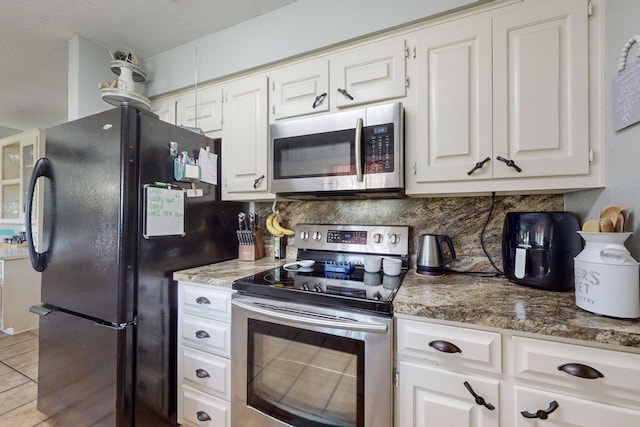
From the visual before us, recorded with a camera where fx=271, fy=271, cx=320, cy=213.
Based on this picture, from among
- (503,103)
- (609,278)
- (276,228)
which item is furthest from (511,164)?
(276,228)

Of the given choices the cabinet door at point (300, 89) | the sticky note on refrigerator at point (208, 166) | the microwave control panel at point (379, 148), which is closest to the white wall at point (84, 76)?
the sticky note on refrigerator at point (208, 166)

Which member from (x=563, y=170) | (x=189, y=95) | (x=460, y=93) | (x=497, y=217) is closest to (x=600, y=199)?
(x=563, y=170)

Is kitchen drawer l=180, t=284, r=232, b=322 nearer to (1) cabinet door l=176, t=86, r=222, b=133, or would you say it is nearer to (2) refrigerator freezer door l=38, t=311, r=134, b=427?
(2) refrigerator freezer door l=38, t=311, r=134, b=427

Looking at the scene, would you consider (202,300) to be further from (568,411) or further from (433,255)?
(568,411)

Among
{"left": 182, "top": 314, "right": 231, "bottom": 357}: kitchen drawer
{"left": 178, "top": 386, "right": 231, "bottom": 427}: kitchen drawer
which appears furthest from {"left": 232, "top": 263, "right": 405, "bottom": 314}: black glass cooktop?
{"left": 178, "top": 386, "right": 231, "bottom": 427}: kitchen drawer

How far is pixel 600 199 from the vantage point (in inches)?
42.5

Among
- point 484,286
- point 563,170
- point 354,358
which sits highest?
point 563,170

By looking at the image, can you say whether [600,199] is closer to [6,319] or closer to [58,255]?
[58,255]

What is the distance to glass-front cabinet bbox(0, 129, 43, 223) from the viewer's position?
124 inches

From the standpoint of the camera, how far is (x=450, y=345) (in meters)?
0.91

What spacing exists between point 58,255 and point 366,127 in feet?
5.74

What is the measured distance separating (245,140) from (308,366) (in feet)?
4.30

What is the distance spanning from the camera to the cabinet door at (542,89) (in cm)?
107

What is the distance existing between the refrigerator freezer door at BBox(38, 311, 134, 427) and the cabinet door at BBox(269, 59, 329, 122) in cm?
137
